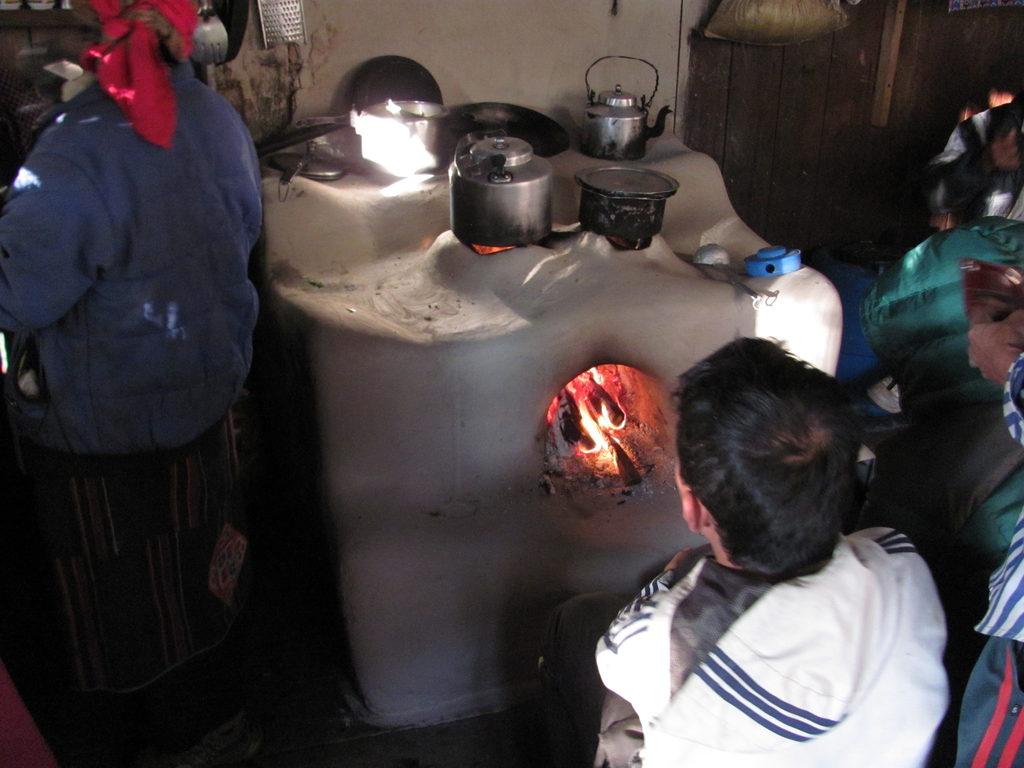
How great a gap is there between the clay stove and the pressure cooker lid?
0.15 metres

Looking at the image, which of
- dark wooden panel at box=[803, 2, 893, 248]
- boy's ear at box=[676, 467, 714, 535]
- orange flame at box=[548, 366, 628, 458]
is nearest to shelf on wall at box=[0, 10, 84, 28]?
orange flame at box=[548, 366, 628, 458]

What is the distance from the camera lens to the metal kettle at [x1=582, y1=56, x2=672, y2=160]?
124 inches

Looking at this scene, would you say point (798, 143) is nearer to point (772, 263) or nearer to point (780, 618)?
point (772, 263)

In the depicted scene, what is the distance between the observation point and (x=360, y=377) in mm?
2088

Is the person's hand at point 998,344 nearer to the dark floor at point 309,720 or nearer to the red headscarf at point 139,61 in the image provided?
the red headscarf at point 139,61

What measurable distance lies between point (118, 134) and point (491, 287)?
1.00 meters

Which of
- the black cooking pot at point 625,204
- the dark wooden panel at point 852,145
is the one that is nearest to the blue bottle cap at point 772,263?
the black cooking pot at point 625,204

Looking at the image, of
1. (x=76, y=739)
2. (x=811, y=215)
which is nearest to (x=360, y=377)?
(x=76, y=739)

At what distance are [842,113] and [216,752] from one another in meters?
3.74

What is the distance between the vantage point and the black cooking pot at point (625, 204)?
243 cm

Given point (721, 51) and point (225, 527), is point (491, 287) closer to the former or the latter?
point (225, 527)

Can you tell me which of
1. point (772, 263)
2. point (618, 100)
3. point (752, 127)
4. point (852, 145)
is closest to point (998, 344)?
point (772, 263)

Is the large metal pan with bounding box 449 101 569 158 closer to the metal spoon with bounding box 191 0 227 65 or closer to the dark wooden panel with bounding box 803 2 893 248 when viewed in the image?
the metal spoon with bounding box 191 0 227 65

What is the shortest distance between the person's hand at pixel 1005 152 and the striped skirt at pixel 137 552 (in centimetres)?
325
